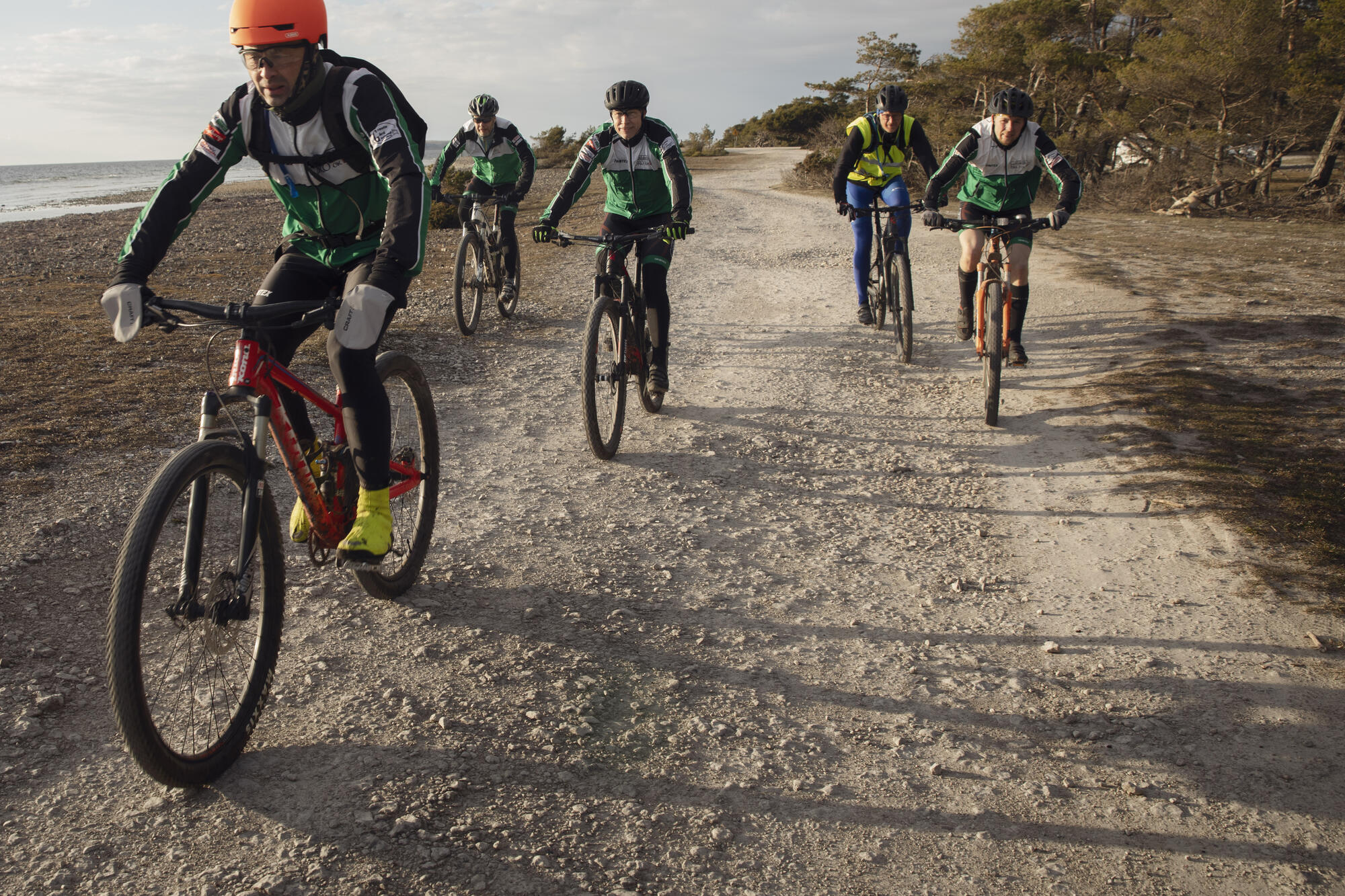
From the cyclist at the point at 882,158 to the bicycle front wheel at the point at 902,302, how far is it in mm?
348

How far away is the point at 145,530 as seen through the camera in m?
2.31

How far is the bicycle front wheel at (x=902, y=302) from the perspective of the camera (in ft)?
25.1

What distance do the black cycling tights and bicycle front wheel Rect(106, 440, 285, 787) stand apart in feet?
1.40

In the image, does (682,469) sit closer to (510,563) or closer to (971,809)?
(510,563)

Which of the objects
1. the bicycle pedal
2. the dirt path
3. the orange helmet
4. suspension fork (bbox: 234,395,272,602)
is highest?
the orange helmet

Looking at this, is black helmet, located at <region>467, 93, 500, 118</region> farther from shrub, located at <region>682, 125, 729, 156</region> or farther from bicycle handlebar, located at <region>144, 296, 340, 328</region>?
shrub, located at <region>682, 125, 729, 156</region>

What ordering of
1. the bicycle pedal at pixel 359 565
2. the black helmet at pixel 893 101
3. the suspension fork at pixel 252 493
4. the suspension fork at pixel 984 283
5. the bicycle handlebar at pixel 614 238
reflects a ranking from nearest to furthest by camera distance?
1. the suspension fork at pixel 252 493
2. the bicycle pedal at pixel 359 565
3. the bicycle handlebar at pixel 614 238
4. the suspension fork at pixel 984 283
5. the black helmet at pixel 893 101

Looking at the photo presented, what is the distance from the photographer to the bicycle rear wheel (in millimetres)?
3676

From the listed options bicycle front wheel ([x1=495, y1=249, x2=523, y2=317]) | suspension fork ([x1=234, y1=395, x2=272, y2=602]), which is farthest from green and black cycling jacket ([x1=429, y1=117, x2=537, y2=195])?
suspension fork ([x1=234, y1=395, x2=272, y2=602])

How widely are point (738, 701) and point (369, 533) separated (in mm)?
1507

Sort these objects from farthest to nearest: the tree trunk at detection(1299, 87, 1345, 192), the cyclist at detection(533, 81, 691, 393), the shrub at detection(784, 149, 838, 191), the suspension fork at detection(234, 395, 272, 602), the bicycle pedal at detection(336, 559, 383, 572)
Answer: the shrub at detection(784, 149, 838, 191) → the tree trunk at detection(1299, 87, 1345, 192) → the cyclist at detection(533, 81, 691, 393) → the bicycle pedal at detection(336, 559, 383, 572) → the suspension fork at detection(234, 395, 272, 602)

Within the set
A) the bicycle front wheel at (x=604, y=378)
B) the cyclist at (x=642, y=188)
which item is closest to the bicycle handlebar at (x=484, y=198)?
the cyclist at (x=642, y=188)

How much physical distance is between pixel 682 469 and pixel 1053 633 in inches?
99.1

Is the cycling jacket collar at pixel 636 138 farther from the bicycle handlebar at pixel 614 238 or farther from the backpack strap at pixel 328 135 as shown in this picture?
the backpack strap at pixel 328 135
